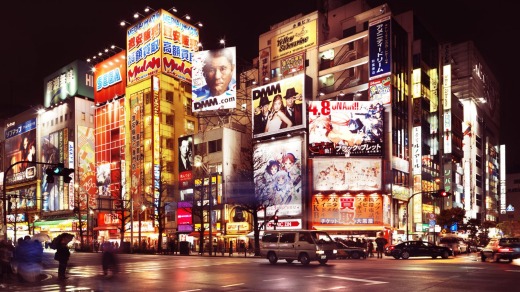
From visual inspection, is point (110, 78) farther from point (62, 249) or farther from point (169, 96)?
point (62, 249)

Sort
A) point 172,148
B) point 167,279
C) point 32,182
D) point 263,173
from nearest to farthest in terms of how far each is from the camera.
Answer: point 167,279 < point 263,173 < point 172,148 < point 32,182

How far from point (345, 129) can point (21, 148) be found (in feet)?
245

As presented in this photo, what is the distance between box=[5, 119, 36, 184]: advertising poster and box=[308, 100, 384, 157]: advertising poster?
6465 centimetres

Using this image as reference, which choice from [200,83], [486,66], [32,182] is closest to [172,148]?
[200,83]

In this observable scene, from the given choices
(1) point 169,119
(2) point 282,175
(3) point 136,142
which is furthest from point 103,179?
(2) point 282,175

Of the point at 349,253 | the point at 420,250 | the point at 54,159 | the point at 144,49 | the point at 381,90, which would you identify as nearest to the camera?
the point at 420,250

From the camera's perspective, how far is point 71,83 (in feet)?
316

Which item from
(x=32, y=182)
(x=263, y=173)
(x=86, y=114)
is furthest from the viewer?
(x=32, y=182)

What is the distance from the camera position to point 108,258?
2103 cm

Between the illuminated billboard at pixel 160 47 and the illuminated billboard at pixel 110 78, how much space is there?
390 centimetres

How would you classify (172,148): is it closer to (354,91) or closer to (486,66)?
(354,91)

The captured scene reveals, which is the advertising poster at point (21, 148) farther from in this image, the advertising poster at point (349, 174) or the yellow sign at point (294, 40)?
the advertising poster at point (349, 174)

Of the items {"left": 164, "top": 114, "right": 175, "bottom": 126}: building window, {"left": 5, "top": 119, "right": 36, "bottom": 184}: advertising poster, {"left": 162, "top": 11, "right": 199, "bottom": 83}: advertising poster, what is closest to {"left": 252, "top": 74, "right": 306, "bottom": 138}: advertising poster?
{"left": 164, "top": 114, "right": 175, "bottom": 126}: building window

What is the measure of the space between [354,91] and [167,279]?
53.5 m
